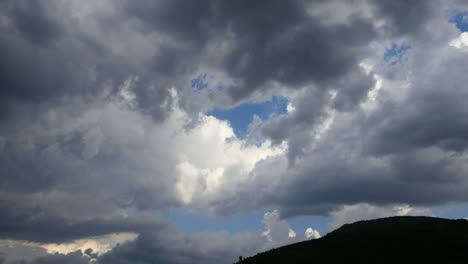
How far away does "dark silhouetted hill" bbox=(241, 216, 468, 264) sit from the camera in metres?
104

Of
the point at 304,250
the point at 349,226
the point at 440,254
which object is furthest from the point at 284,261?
the point at 440,254

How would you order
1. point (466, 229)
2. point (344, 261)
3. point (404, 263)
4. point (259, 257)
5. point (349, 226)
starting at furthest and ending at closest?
point (349, 226) < point (259, 257) < point (466, 229) < point (344, 261) < point (404, 263)

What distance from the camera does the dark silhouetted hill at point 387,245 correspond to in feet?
340

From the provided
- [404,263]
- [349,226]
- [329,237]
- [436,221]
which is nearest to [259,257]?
[329,237]

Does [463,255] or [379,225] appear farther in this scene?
[379,225]

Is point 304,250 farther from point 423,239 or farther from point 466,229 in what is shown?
point 466,229

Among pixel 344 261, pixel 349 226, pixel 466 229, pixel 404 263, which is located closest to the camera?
pixel 404 263

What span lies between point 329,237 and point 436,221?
27054mm

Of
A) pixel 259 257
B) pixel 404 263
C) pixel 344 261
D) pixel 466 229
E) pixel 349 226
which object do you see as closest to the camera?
pixel 404 263

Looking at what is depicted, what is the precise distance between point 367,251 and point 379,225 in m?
18.7

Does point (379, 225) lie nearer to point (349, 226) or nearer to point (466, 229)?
point (349, 226)

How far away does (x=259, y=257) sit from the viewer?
124 m

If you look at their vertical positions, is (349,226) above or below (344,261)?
above

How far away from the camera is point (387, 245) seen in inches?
4341
